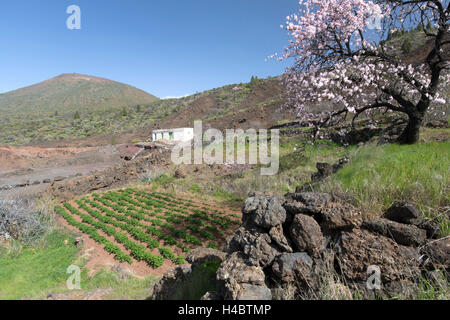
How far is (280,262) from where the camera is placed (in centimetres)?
238

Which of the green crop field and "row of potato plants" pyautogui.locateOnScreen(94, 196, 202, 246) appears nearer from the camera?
the green crop field

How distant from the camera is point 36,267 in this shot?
768 cm

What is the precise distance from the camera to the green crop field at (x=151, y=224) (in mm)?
7785

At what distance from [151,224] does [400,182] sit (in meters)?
9.04

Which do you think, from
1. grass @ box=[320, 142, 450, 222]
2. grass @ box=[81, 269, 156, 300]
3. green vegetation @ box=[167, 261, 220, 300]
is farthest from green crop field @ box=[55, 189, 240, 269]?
grass @ box=[320, 142, 450, 222]

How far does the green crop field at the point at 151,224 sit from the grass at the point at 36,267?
1039 mm

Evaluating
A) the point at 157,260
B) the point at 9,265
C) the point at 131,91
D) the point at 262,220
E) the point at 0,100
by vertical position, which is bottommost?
the point at 9,265

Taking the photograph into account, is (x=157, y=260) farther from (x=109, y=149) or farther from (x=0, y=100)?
(x=0, y=100)

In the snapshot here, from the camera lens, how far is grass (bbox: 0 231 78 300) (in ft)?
21.1

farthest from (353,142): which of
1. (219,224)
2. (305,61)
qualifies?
(219,224)

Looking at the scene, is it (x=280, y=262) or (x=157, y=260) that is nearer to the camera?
(x=280, y=262)

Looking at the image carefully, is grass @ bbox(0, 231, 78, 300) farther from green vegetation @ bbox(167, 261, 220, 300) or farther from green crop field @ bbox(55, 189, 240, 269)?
green vegetation @ bbox(167, 261, 220, 300)

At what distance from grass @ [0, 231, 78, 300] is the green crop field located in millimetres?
1039

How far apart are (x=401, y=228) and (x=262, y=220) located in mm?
1389
